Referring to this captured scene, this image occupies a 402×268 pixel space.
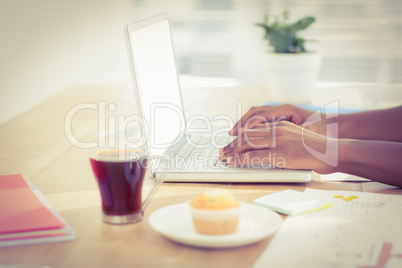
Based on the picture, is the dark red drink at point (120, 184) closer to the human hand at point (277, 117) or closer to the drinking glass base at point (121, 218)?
the drinking glass base at point (121, 218)

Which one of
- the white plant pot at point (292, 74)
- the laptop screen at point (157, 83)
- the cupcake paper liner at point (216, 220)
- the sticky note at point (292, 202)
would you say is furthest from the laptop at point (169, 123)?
the white plant pot at point (292, 74)

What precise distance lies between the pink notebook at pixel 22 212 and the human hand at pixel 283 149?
40cm

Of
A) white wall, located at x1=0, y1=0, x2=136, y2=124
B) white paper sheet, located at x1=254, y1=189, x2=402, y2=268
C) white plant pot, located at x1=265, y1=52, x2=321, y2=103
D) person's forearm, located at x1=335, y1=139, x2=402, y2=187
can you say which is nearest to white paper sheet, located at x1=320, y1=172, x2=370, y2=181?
person's forearm, located at x1=335, y1=139, x2=402, y2=187

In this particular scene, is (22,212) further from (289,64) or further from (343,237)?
(289,64)

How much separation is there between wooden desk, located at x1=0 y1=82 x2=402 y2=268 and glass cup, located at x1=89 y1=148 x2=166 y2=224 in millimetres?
23

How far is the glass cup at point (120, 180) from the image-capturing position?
83 centimetres

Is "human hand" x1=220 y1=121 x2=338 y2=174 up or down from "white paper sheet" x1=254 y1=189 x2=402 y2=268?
up

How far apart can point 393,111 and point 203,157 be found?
571 mm

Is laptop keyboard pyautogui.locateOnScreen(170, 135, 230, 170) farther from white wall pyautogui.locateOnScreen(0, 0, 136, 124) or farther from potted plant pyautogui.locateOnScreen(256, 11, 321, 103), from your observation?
white wall pyautogui.locateOnScreen(0, 0, 136, 124)

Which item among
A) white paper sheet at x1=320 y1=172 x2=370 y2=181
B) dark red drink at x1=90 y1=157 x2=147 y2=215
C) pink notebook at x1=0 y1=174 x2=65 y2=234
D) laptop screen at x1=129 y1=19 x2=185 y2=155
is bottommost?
white paper sheet at x1=320 y1=172 x2=370 y2=181

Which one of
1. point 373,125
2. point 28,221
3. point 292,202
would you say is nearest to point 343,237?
point 292,202

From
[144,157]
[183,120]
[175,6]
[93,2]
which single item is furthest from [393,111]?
[175,6]

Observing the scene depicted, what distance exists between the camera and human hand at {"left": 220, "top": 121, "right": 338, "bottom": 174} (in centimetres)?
110

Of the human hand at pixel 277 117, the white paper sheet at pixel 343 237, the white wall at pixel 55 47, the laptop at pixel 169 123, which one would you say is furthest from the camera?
the white wall at pixel 55 47
